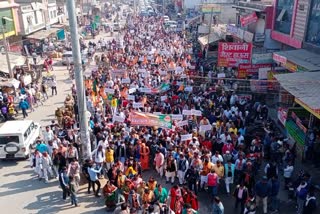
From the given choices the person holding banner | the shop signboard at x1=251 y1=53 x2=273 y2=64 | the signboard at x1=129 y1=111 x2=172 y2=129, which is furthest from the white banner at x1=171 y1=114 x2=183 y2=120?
the shop signboard at x1=251 y1=53 x2=273 y2=64

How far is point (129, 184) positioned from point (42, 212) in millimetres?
3132

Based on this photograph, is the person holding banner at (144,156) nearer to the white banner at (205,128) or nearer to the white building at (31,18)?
the white banner at (205,128)

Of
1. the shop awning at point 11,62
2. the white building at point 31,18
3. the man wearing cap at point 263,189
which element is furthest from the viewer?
the white building at point 31,18

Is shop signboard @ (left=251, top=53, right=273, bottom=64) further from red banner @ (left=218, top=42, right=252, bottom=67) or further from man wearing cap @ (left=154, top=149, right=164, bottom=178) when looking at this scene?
man wearing cap @ (left=154, top=149, right=164, bottom=178)

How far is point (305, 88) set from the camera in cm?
1520

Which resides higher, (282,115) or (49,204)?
(282,115)

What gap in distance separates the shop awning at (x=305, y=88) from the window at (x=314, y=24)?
343 centimetres

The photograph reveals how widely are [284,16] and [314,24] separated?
4518 mm

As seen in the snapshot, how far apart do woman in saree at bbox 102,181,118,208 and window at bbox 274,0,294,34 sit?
669 inches

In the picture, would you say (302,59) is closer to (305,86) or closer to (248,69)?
(248,69)

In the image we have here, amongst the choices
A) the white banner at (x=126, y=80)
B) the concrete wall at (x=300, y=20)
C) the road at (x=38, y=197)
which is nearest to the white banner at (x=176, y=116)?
the road at (x=38, y=197)

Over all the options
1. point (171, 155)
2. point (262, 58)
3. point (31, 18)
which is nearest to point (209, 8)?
point (31, 18)

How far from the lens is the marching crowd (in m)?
11.3

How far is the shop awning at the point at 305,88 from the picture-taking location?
1332cm
